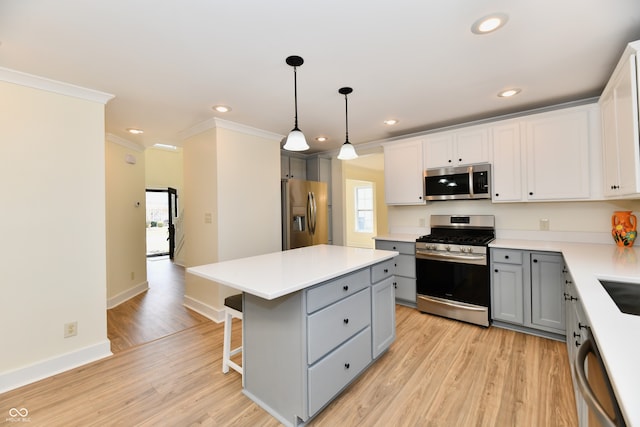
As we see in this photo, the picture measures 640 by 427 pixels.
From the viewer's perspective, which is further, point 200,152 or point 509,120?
point 200,152

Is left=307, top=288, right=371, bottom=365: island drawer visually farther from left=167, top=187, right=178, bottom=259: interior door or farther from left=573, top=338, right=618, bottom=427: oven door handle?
left=167, top=187, right=178, bottom=259: interior door

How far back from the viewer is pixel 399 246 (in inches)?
142

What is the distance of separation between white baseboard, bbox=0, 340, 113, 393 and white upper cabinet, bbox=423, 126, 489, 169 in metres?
3.96

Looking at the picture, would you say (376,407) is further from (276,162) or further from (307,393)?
(276,162)

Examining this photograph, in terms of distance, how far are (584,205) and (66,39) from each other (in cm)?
455

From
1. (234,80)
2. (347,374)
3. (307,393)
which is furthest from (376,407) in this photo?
(234,80)

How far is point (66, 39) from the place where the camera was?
5.63ft

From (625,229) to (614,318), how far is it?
2243 mm

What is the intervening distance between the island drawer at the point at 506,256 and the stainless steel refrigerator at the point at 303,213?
2.50m

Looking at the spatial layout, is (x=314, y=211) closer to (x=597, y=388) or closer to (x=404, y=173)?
(x=404, y=173)

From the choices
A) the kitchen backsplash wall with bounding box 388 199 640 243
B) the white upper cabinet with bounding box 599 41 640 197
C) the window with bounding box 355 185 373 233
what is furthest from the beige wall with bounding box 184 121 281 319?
the window with bounding box 355 185 373 233

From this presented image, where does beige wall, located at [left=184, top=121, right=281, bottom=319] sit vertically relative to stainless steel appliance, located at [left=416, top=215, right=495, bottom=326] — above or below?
above

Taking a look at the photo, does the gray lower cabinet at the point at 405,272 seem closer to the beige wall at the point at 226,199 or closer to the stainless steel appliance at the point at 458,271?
the stainless steel appliance at the point at 458,271

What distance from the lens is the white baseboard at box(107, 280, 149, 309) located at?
3762 millimetres
